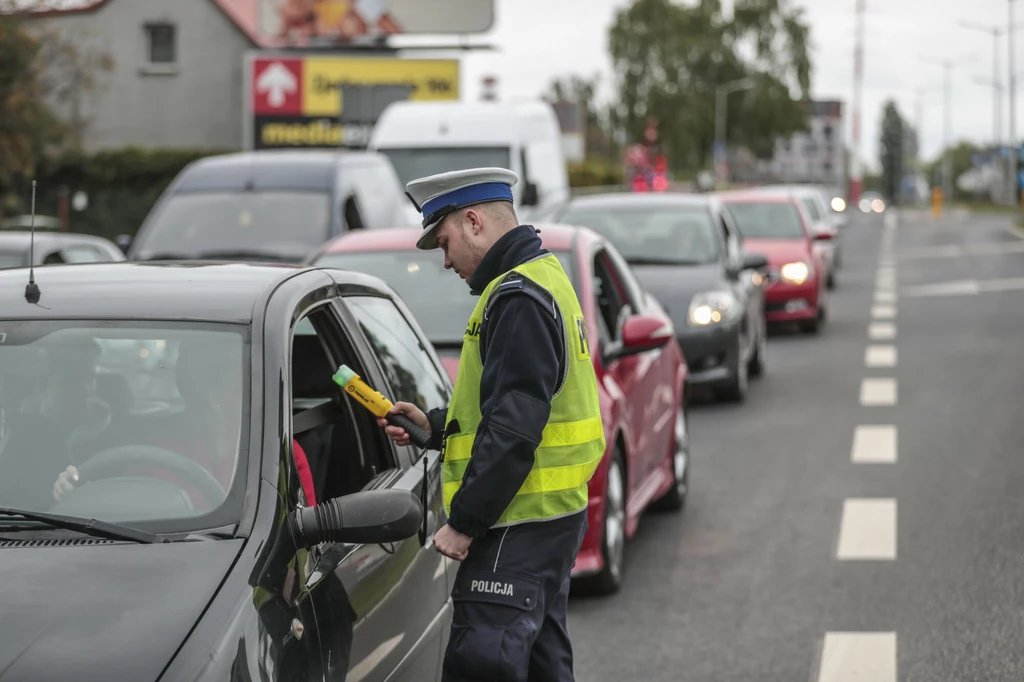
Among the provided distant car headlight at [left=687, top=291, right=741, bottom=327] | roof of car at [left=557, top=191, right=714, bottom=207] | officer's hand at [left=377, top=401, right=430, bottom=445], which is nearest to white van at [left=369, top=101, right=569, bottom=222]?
roof of car at [left=557, top=191, right=714, bottom=207]

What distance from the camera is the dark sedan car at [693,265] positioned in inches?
505

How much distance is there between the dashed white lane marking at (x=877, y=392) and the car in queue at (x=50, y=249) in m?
5.91

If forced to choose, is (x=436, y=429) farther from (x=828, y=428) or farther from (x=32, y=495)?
(x=828, y=428)

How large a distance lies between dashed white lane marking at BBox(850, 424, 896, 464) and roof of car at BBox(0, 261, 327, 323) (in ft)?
22.5

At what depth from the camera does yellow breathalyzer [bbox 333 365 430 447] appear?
3965mm

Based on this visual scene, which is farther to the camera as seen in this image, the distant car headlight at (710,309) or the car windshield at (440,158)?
the car windshield at (440,158)

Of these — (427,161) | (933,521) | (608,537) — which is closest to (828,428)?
(933,521)

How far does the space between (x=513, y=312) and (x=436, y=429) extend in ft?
1.92

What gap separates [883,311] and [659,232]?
390 inches

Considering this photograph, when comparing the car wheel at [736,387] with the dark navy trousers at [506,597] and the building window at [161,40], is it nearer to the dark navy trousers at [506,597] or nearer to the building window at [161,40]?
the dark navy trousers at [506,597]

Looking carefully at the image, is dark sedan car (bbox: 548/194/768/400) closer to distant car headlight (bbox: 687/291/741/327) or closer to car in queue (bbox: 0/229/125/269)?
distant car headlight (bbox: 687/291/741/327)

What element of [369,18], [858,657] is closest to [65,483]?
[858,657]

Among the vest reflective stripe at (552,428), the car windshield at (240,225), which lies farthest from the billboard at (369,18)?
the vest reflective stripe at (552,428)

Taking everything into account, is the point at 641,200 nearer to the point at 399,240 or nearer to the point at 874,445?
the point at 874,445
